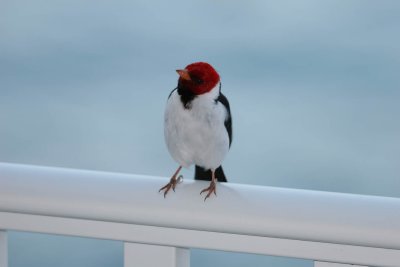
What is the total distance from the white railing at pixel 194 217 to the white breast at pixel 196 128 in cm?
27

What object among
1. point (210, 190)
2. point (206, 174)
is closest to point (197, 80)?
point (206, 174)

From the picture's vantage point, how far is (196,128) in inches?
37.8

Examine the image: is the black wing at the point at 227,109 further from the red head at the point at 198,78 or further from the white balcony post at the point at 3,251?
the white balcony post at the point at 3,251

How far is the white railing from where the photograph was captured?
1.92 ft

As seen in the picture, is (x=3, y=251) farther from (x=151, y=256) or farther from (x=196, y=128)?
(x=196, y=128)

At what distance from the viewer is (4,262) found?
67cm

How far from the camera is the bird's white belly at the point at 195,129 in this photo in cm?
95

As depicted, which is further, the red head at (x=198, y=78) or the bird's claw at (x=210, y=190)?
the red head at (x=198, y=78)

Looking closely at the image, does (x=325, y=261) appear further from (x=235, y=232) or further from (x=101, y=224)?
(x=101, y=224)

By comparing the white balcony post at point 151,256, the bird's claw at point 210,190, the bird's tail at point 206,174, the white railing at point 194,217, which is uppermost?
the bird's tail at point 206,174

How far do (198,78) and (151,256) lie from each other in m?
0.39

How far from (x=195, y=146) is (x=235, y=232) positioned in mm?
357

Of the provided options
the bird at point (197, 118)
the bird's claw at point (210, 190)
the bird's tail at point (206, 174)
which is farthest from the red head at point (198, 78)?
the bird's claw at point (210, 190)

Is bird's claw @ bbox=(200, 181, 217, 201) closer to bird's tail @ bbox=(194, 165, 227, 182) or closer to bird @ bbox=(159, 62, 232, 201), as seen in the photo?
bird @ bbox=(159, 62, 232, 201)
